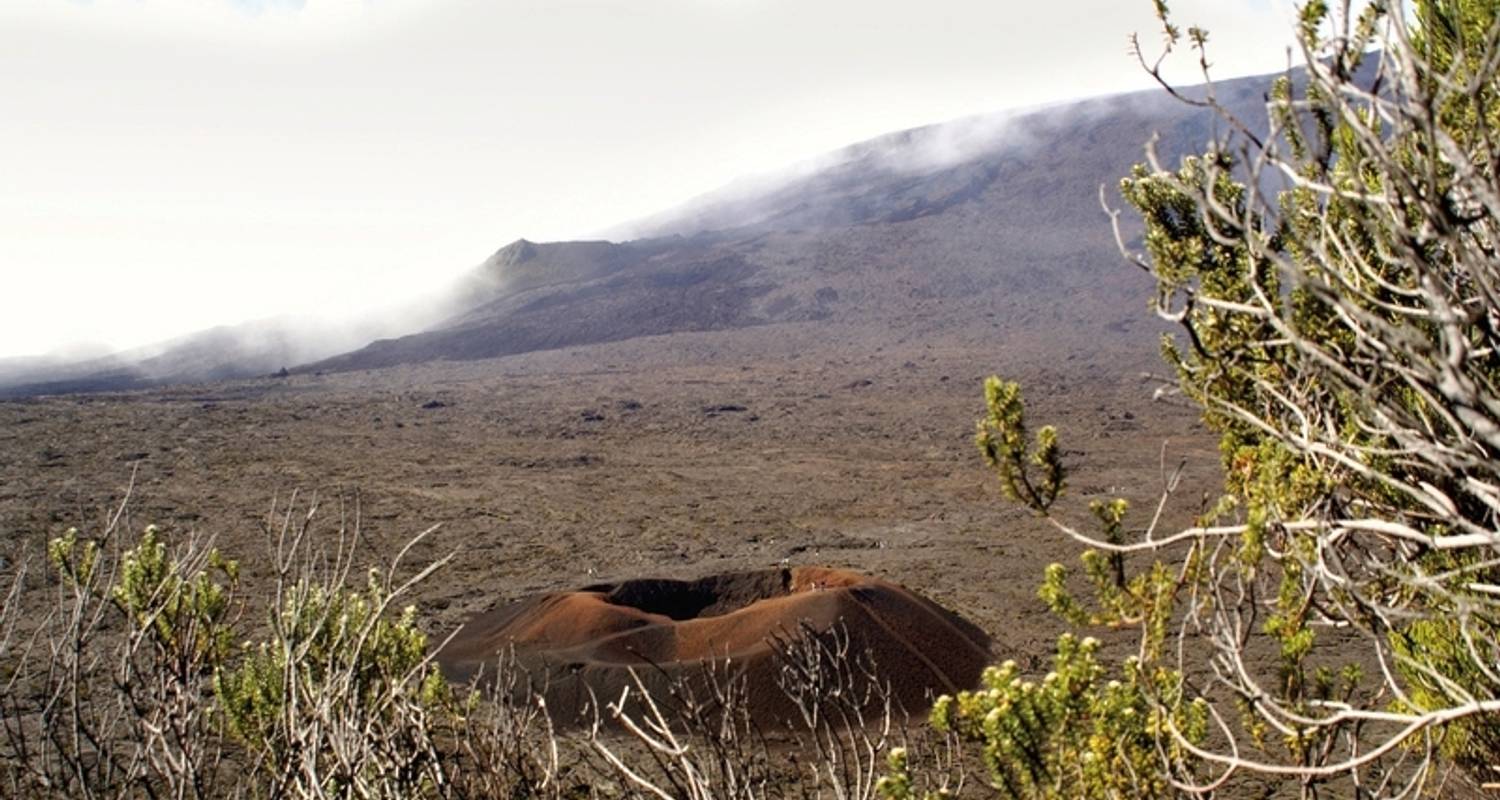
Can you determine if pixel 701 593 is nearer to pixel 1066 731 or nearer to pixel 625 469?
pixel 1066 731

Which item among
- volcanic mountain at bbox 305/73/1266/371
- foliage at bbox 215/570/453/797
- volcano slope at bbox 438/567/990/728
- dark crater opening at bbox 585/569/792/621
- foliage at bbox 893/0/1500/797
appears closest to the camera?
foliage at bbox 893/0/1500/797

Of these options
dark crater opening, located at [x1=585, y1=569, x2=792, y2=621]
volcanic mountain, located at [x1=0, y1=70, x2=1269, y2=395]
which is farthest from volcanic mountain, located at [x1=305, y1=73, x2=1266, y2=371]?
dark crater opening, located at [x1=585, y1=569, x2=792, y2=621]

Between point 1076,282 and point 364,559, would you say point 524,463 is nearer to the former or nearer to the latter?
point 364,559

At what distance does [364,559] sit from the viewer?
1319 centimetres

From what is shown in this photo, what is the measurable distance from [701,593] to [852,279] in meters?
42.9

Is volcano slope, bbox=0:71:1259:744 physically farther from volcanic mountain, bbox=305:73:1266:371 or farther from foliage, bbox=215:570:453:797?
foliage, bbox=215:570:453:797

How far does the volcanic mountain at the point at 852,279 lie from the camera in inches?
1786

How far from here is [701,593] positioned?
10266 mm

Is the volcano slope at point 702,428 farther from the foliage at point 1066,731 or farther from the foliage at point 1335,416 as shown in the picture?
the foliage at point 1335,416

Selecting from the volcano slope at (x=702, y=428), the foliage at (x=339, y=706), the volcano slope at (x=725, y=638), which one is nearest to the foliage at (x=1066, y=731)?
the foliage at (x=339, y=706)

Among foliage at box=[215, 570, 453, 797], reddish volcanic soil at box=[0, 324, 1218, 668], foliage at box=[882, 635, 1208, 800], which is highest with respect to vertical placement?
foliage at box=[215, 570, 453, 797]

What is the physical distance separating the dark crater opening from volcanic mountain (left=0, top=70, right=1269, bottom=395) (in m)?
27.9

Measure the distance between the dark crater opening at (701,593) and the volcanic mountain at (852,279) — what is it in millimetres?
27925

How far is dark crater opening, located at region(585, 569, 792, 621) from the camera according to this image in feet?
32.8
